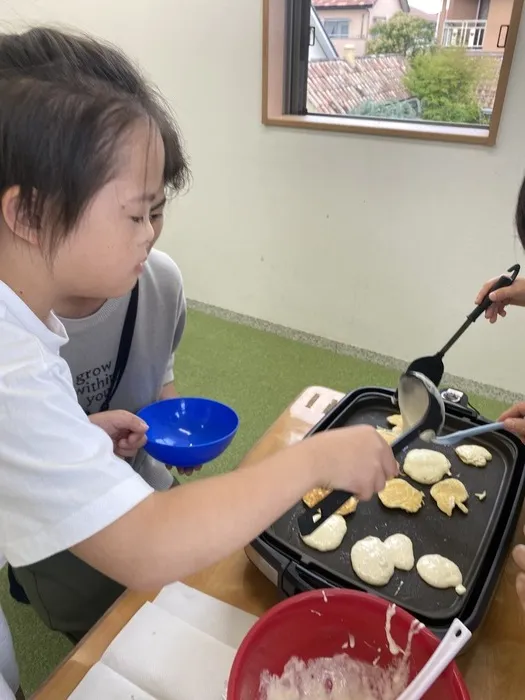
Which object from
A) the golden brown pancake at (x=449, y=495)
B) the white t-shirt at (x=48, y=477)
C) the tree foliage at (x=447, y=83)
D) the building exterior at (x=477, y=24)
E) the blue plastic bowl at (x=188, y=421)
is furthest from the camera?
the tree foliage at (x=447, y=83)

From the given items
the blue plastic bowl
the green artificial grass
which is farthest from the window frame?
the blue plastic bowl

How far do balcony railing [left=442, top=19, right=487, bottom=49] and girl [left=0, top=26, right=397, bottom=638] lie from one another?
4.93ft

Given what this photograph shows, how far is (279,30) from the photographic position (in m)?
1.90

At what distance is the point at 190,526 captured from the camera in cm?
47

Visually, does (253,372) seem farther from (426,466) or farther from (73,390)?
(73,390)

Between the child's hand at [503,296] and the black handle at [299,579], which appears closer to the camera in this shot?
the black handle at [299,579]

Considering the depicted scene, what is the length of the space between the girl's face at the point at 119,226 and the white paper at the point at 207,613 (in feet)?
1.18

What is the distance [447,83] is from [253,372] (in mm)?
1171

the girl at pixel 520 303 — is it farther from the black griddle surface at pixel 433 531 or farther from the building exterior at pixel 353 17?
the building exterior at pixel 353 17

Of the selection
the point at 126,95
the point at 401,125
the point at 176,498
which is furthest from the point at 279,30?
the point at 176,498

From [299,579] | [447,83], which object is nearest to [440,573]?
[299,579]

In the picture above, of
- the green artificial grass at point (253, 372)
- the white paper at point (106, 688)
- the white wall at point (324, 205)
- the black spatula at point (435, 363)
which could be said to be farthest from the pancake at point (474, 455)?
the white wall at point (324, 205)

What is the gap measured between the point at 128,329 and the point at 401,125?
131 cm

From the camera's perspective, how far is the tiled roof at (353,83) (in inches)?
74.5
